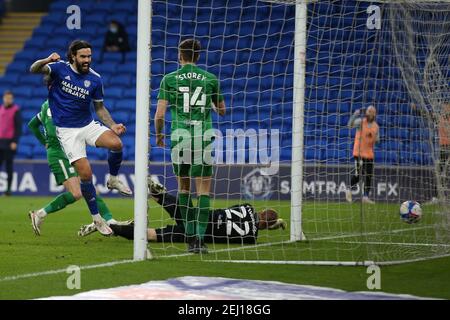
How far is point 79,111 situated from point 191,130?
1.78 metres

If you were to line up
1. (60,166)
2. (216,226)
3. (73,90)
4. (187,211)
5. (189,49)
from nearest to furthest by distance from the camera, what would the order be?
(189,49) < (187,211) < (216,226) < (73,90) < (60,166)

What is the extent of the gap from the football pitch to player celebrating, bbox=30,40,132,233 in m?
0.81

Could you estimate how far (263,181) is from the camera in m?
18.5

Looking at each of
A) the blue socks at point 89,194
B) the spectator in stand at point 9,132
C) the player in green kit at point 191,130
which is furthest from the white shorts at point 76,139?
the spectator in stand at point 9,132

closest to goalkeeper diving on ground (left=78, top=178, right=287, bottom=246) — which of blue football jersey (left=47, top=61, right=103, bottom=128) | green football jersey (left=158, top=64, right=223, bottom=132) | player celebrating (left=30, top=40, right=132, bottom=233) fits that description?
player celebrating (left=30, top=40, right=132, bottom=233)

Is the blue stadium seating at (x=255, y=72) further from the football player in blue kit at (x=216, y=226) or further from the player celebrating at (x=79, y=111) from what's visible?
the football player in blue kit at (x=216, y=226)

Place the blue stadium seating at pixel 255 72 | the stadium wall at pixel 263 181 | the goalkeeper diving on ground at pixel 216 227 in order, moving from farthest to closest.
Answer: the stadium wall at pixel 263 181 < the blue stadium seating at pixel 255 72 < the goalkeeper diving on ground at pixel 216 227

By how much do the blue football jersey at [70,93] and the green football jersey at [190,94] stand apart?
1.41 m

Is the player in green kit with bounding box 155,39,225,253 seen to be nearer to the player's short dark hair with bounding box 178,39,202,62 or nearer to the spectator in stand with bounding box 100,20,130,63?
the player's short dark hair with bounding box 178,39,202,62

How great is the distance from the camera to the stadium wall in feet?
44.7

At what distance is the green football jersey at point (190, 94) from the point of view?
359 inches

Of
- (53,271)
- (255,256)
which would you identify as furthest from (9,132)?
(53,271)

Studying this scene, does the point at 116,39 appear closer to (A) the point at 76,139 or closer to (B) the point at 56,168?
(B) the point at 56,168
